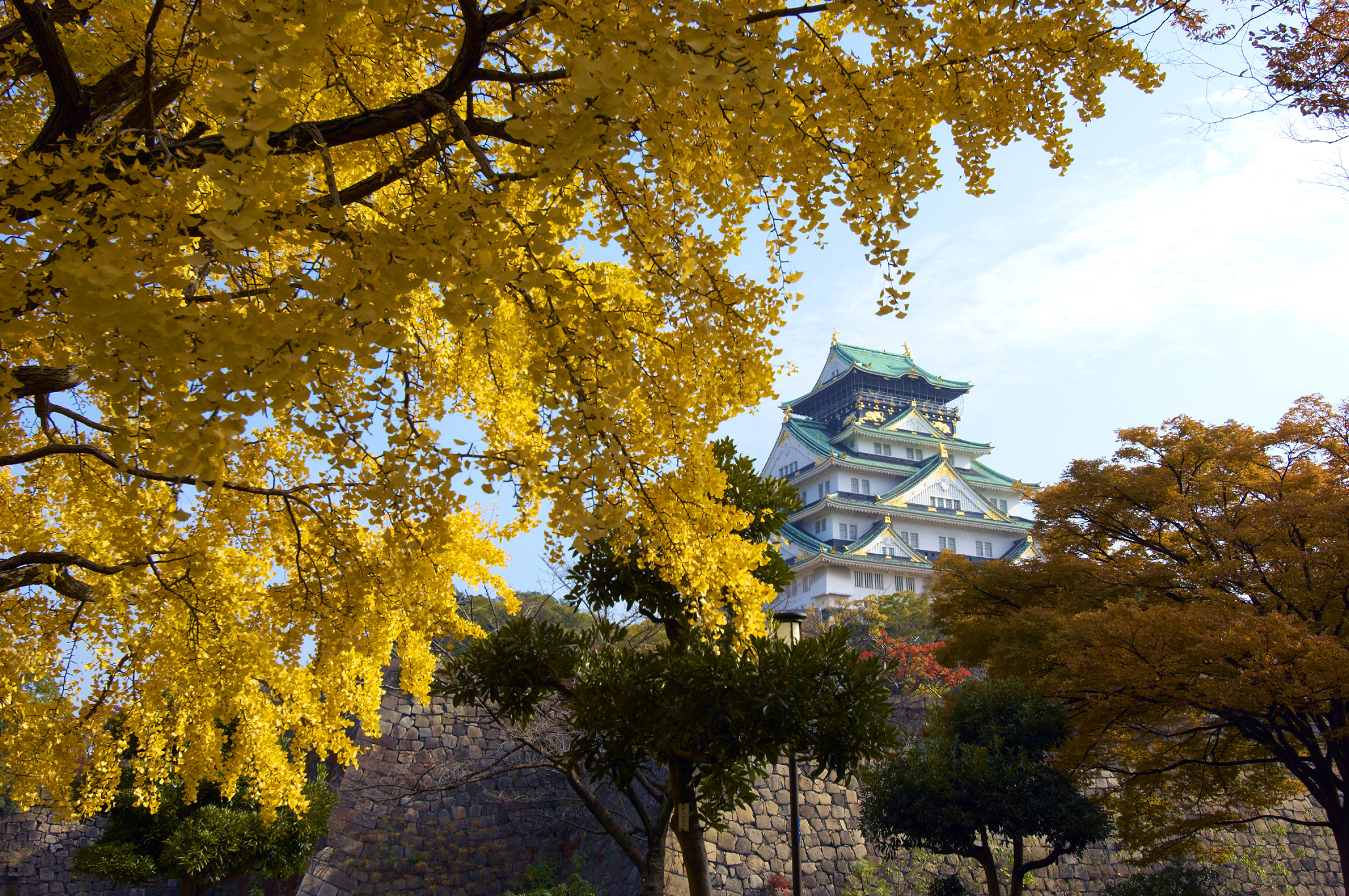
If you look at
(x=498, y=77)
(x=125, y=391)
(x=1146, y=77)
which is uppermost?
(x=1146, y=77)

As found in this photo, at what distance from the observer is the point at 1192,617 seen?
7.47 meters

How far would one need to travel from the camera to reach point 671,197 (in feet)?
11.5

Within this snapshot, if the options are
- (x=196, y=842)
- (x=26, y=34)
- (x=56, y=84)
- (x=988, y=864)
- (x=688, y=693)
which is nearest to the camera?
(x=56, y=84)

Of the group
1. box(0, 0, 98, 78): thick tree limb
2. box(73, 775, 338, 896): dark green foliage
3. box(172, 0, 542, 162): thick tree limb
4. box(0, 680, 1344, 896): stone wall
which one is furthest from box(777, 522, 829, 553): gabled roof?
box(172, 0, 542, 162): thick tree limb

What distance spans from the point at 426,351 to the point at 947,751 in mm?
7858

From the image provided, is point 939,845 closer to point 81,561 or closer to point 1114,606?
point 1114,606

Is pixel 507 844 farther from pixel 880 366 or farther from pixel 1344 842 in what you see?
pixel 880 366

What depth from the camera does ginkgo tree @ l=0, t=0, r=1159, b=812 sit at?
231 centimetres

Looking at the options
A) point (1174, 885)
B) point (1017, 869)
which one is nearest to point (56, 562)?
point (1017, 869)

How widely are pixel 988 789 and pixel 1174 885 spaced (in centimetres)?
334

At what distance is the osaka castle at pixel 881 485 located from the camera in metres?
28.6

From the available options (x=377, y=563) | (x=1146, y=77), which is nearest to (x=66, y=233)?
(x=377, y=563)

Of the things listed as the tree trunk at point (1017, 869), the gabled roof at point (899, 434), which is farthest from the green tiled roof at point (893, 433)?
the tree trunk at point (1017, 869)

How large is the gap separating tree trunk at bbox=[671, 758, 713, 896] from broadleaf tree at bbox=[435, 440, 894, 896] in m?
0.01
